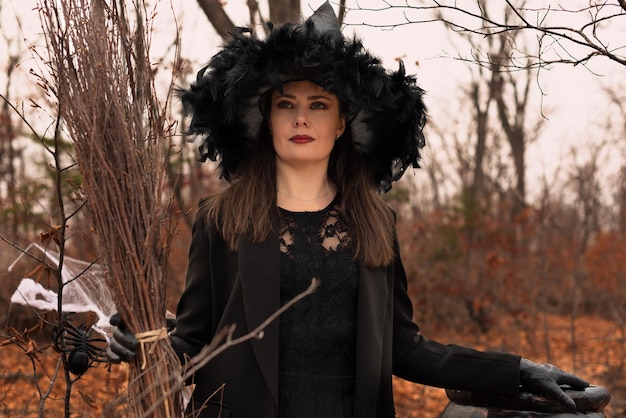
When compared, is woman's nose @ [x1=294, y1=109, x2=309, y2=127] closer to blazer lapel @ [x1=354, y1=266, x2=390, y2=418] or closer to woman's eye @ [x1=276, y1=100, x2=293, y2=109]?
woman's eye @ [x1=276, y1=100, x2=293, y2=109]

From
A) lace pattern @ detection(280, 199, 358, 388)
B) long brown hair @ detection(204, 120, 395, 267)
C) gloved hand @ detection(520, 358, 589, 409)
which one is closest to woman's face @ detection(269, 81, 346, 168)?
long brown hair @ detection(204, 120, 395, 267)

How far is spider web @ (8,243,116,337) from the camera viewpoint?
309 centimetres

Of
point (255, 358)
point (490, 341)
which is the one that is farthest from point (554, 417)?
point (490, 341)

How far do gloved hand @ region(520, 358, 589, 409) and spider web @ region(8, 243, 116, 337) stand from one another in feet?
5.21

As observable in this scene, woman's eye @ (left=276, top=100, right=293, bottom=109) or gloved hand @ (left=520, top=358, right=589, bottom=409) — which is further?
woman's eye @ (left=276, top=100, right=293, bottom=109)

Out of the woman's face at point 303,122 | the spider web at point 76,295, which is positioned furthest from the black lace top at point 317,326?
the spider web at point 76,295

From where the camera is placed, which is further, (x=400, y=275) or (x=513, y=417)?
(x=400, y=275)

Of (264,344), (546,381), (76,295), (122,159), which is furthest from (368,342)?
(76,295)

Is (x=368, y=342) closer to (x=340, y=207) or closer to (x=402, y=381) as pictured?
(x=340, y=207)

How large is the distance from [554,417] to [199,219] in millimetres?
1481

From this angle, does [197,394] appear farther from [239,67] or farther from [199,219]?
[239,67]

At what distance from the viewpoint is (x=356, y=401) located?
9.14 feet

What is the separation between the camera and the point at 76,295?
3434 millimetres

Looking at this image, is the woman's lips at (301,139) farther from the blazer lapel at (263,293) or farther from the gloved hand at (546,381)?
the gloved hand at (546,381)
